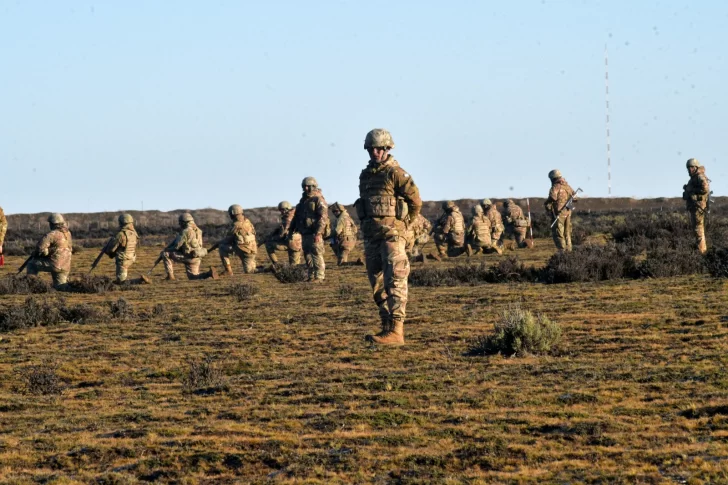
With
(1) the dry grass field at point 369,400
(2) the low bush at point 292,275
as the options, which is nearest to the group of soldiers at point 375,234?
(2) the low bush at point 292,275

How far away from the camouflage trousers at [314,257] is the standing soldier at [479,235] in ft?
30.0

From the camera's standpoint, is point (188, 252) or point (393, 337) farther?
point (188, 252)

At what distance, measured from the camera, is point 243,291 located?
22.5 m

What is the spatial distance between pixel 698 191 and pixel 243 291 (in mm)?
11225

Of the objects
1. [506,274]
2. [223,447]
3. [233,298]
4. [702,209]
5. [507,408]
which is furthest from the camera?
[702,209]

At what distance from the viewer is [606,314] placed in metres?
16.6

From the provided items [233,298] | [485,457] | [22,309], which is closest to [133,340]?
[22,309]

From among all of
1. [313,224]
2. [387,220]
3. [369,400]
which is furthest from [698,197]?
[369,400]

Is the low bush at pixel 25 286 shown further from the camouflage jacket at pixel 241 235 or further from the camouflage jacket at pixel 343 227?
the camouflage jacket at pixel 343 227

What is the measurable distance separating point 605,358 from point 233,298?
10.7 meters

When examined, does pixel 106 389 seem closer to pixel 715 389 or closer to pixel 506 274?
pixel 715 389

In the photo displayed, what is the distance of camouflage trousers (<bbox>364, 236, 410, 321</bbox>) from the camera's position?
13719 millimetres

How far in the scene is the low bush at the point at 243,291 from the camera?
22.2 meters

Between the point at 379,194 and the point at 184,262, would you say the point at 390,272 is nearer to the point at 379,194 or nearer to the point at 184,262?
the point at 379,194
